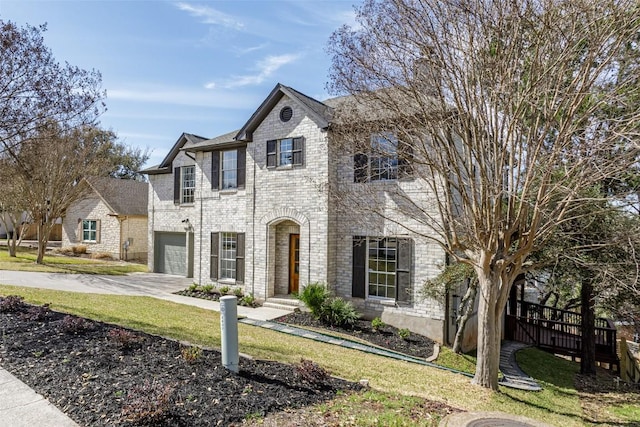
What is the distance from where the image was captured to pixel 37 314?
8172 millimetres

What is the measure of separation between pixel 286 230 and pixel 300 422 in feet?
35.2

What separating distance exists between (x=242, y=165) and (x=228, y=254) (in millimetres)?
3872

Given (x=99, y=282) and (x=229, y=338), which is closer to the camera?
(x=229, y=338)

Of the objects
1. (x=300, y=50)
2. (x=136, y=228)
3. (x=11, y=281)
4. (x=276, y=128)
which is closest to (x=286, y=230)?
(x=276, y=128)

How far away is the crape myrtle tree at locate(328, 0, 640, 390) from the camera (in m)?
6.12

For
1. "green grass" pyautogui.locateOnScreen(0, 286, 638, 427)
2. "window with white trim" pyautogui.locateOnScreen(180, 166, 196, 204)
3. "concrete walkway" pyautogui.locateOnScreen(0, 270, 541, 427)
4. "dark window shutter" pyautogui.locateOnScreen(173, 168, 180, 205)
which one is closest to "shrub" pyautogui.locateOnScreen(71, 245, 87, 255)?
"concrete walkway" pyautogui.locateOnScreen(0, 270, 541, 427)

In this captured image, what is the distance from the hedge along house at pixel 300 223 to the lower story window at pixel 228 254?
4 centimetres

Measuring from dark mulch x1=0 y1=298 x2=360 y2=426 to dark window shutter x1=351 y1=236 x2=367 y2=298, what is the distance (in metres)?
7.02

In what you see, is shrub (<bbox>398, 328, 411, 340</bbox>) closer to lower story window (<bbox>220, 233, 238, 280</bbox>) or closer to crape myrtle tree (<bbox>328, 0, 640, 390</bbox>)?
crape myrtle tree (<bbox>328, 0, 640, 390</bbox>)

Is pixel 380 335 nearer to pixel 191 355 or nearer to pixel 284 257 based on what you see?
pixel 284 257

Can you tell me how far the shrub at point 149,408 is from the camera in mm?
3904

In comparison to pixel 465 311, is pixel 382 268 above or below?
above

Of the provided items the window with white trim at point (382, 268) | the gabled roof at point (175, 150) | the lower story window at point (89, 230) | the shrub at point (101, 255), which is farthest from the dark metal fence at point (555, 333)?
the lower story window at point (89, 230)

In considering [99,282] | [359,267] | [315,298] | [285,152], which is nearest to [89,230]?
[99,282]
